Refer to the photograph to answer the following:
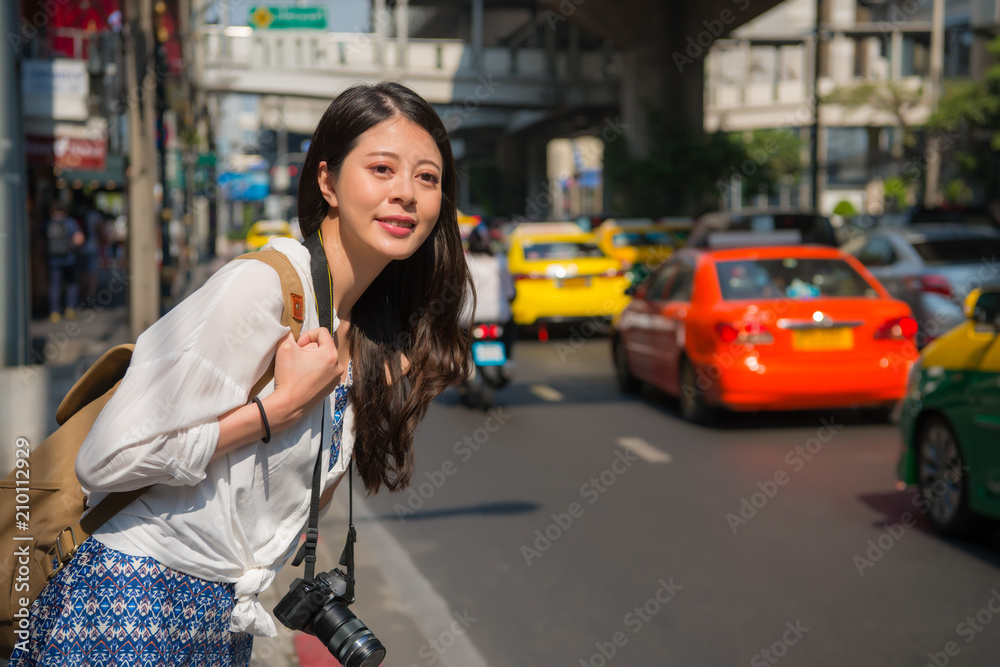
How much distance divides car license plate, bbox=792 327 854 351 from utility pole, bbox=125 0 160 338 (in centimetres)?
968

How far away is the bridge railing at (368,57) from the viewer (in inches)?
1873

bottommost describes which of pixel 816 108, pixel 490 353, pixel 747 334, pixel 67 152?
pixel 490 353

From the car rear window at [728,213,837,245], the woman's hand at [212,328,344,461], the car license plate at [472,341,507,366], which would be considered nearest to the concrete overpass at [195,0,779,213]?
the car rear window at [728,213,837,245]

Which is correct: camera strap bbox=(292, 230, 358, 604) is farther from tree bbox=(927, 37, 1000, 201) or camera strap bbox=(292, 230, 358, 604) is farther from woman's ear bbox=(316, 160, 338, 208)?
tree bbox=(927, 37, 1000, 201)

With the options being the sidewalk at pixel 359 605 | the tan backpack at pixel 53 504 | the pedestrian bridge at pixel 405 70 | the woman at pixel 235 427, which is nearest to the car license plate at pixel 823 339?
the sidewalk at pixel 359 605

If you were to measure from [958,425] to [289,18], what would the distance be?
28297 mm

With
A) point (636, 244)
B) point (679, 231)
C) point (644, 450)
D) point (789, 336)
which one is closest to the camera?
point (644, 450)

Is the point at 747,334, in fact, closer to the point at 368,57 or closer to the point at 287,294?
the point at 287,294

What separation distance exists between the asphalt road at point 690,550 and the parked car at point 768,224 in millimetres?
9555

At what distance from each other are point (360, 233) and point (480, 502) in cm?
554

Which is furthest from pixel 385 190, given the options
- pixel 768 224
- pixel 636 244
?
pixel 636 244

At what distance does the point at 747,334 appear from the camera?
9656 millimetres

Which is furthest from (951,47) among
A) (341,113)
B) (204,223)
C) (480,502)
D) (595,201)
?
(341,113)

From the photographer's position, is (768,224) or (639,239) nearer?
(768,224)
